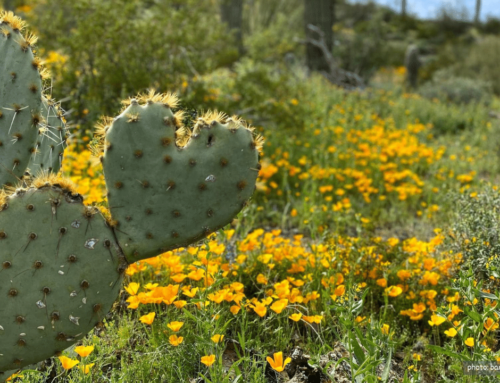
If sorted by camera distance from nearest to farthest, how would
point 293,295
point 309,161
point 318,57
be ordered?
point 293,295 → point 309,161 → point 318,57

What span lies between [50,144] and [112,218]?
720mm

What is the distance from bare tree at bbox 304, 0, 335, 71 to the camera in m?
11.5

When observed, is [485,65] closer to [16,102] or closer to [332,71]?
[332,71]

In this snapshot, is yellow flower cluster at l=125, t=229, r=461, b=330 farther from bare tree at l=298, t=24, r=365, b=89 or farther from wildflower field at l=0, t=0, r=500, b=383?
bare tree at l=298, t=24, r=365, b=89

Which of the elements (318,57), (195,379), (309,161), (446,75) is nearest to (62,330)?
(195,379)

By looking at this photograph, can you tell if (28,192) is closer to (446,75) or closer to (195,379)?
(195,379)

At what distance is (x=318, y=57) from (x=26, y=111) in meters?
10.4

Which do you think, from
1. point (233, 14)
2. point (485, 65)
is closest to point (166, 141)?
point (233, 14)

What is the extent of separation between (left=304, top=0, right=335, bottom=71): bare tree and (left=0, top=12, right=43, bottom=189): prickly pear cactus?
33.1ft

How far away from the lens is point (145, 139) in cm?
171

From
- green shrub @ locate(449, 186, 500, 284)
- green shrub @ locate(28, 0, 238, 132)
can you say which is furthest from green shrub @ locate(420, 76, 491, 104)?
green shrub @ locate(449, 186, 500, 284)

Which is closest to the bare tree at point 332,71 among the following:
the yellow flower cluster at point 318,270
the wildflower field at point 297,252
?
the wildflower field at point 297,252

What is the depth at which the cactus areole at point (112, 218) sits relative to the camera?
5.56 feet

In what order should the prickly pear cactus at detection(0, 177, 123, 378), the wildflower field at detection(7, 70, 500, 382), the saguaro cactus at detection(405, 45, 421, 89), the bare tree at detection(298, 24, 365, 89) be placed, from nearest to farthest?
the prickly pear cactus at detection(0, 177, 123, 378) → the wildflower field at detection(7, 70, 500, 382) → the bare tree at detection(298, 24, 365, 89) → the saguaro cactus at detection(405, 45, 421, 89)
